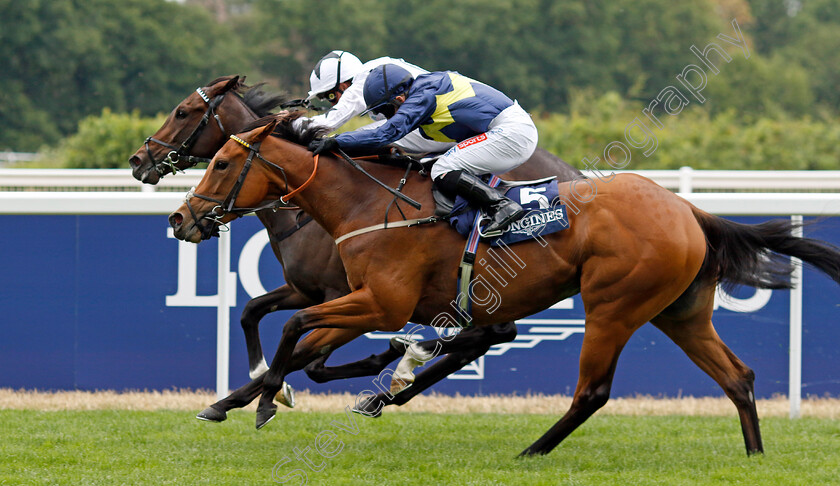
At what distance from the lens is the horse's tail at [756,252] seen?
4738 millimetres

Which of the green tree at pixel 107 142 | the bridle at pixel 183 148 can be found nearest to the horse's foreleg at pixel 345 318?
the bridle at pixel 183 148

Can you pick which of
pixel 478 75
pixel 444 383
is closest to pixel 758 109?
pixel 478 75

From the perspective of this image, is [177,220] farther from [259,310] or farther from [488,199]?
[488,199]

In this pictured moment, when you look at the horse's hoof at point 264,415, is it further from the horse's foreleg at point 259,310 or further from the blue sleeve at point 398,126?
the blue sleeve at point 398,126

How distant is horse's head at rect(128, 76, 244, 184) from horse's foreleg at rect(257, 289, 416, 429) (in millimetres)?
1606

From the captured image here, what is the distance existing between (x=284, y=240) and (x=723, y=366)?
231 centimetres

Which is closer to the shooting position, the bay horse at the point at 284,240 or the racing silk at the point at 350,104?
the racing silk at the point at 350,104

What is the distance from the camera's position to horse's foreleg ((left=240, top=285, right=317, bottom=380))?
18.1ft

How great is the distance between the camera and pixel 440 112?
470 centimetres

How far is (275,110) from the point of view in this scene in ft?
19.8

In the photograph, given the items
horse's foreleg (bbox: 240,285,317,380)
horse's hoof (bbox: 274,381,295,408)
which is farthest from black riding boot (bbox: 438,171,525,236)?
horse's hoof (bbox: 274,381,295,408)

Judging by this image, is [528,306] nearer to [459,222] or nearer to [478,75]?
[459,222]

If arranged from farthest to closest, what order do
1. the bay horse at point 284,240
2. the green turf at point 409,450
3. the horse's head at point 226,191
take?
the bay horse at point 284,240 < the horse's head at point 226,191 < the green turf at point 409,450

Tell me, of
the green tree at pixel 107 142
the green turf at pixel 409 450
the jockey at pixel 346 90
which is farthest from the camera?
the green tree at pixel 107 142
